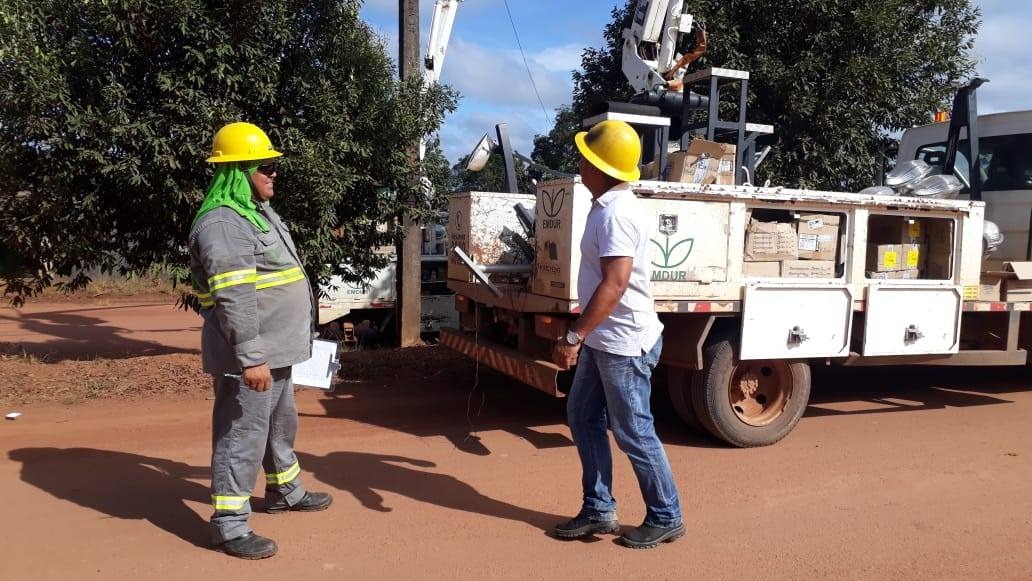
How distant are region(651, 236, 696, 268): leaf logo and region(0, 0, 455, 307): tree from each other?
3.02 meters

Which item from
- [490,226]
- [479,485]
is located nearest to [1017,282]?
[490,226]

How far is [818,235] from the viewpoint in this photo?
551 centimetres

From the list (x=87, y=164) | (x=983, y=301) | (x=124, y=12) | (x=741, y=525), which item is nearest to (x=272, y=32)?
(x=124, y=12)

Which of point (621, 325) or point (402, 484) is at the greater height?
point (621, 325)

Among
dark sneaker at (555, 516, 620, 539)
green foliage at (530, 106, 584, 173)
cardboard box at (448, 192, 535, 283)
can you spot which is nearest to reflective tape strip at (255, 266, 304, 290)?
dark sneaker at (555, 516, 620, 539)

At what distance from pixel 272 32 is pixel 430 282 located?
4.37 m

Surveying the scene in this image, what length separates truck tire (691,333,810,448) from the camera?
209 inches

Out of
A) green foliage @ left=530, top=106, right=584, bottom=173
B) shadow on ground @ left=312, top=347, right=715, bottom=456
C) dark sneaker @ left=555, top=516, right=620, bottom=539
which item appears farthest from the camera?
green foliage @ left=530, top=106, right=584, bottom=173

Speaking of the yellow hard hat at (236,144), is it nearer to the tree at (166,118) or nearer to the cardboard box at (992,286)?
the tree at (166,118)

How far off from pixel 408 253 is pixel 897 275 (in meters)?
5.02

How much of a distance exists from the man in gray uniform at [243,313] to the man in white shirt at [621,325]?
4.31 ft

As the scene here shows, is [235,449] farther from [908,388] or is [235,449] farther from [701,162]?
[908,388]

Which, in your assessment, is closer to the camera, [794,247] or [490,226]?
[794,247]

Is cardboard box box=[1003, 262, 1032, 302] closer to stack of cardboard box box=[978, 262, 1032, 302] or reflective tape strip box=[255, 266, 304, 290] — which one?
stack of cardboard box box=[978, 262, 1032, 302]
